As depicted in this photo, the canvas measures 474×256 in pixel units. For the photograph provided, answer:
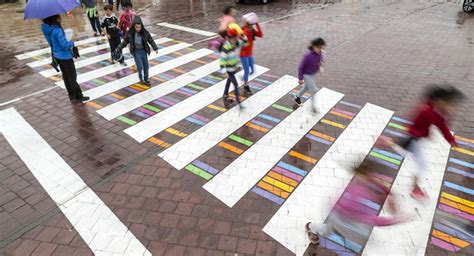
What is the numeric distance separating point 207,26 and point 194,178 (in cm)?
1039

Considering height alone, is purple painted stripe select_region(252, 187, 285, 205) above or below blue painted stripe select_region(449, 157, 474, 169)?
above

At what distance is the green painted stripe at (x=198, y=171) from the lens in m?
5.01

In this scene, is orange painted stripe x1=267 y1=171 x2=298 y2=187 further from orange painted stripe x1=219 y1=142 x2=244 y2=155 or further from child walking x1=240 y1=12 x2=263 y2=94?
child walking x1=240 y1=12 x2=263 y2=94

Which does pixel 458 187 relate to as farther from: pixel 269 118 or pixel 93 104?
pixel 93 104

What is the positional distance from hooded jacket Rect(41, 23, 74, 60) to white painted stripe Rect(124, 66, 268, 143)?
2.24m

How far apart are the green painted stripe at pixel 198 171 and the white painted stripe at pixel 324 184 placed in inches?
49.7

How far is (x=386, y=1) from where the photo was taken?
20.8m

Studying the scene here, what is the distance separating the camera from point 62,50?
6.75 meters

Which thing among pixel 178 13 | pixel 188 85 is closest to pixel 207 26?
pixel 178 13

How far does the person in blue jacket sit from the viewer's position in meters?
6.39

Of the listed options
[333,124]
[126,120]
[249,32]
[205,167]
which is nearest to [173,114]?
[126,120]

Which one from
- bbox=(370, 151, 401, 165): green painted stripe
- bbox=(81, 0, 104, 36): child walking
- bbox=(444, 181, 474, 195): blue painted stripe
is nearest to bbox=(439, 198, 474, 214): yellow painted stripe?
bbox=(444, 181, 474, 195): blue painted stripe

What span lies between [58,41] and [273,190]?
5.29m

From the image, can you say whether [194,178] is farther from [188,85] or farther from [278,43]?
[278,43]
